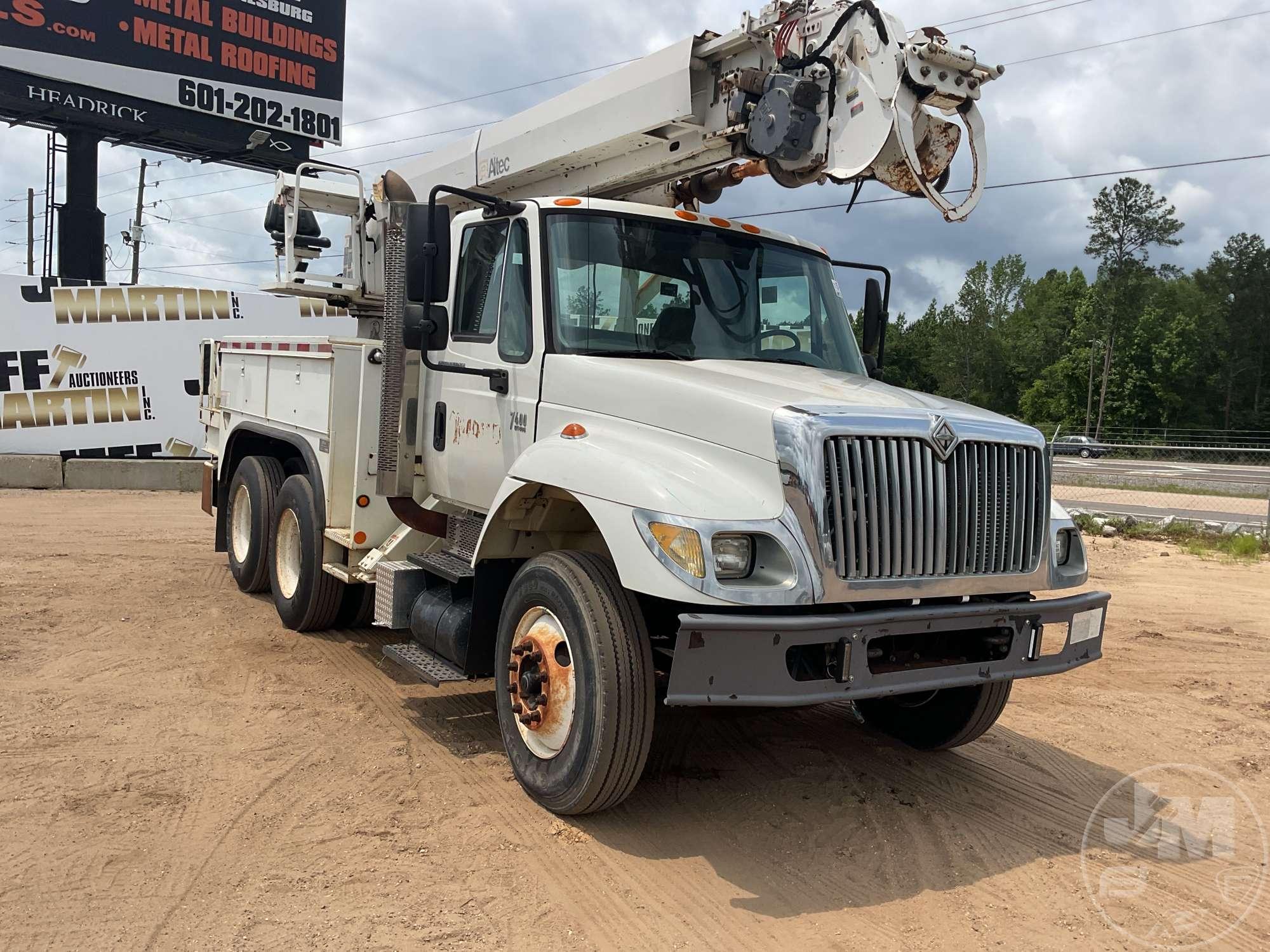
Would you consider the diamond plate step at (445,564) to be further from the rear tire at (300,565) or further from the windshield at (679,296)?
the windshield at (679,296)

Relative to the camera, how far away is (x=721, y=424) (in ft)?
13.1

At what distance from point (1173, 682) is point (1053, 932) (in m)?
4.08

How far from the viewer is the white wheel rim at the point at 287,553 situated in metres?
7.22

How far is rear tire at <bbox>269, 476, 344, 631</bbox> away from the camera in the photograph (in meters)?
6.80

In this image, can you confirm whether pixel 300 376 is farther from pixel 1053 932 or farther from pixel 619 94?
pixel 1053 932

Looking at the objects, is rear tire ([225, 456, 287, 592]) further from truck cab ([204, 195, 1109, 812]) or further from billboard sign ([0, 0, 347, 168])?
billboard sign ([0, 0, 347, 168])

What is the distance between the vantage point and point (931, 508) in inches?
155

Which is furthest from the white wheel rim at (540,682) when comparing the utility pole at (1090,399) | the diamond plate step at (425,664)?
the utility pole at (1090,399)

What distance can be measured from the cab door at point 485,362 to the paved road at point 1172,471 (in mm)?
19984

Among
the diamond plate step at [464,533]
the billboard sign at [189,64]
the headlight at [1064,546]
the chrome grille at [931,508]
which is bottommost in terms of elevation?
the diamond plate step at [464,533]

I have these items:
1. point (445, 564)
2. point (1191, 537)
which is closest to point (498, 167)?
point (445, 564)

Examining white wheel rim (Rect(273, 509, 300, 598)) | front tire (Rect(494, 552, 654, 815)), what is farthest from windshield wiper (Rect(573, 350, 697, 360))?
white wheel rim (Rect(273, 509, 300, 598))

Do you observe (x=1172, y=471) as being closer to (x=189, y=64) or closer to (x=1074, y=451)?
(x=1074, y=451)

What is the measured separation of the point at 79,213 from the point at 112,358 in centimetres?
579
